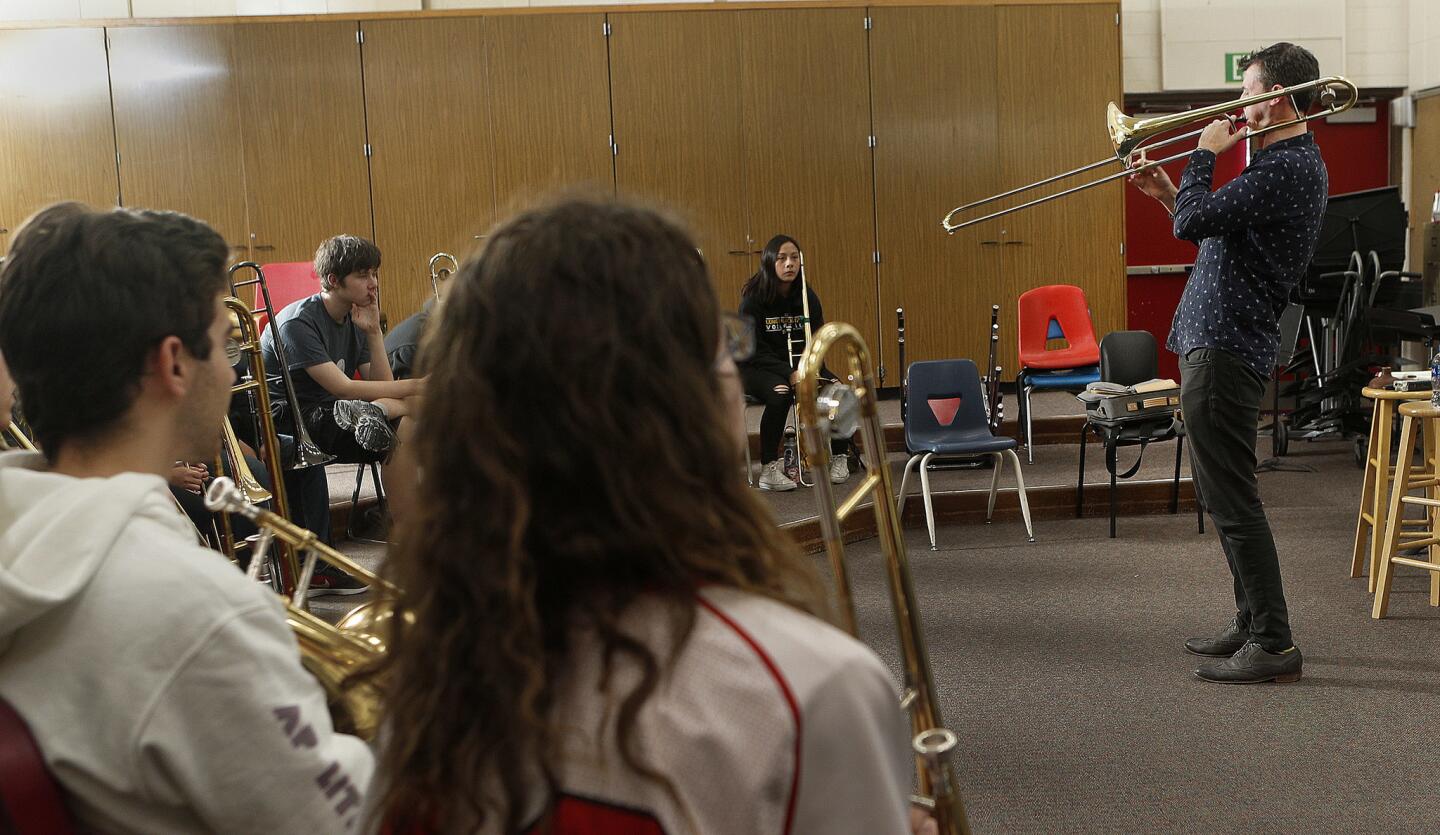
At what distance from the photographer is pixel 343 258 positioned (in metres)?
4.13

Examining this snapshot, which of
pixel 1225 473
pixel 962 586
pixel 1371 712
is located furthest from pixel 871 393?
pixel 962 586

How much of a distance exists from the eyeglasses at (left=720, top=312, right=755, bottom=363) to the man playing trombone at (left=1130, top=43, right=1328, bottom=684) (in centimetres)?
235

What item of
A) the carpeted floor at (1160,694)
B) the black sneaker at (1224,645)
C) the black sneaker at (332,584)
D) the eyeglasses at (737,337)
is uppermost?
the eyeglasses at (737,337)

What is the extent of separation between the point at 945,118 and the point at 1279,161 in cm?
525

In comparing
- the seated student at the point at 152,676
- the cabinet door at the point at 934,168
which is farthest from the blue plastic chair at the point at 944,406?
the seated student at the point at 152,676

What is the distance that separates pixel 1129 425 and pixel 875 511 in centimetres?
423

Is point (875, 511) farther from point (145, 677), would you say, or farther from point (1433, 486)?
point (1433, 486)

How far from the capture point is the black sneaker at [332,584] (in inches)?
170

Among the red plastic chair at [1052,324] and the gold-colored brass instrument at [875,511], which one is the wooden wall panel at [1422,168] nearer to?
the red plastic chair at [1052,324]

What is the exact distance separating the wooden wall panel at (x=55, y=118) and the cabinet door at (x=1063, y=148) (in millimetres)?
5643

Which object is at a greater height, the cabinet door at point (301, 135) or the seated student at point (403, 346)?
the cabinet door at point (301, 135)

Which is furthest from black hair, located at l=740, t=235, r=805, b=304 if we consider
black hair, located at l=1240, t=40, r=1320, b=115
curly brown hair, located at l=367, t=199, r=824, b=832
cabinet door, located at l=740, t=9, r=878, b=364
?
curly brown hair, located at l=367, t=199, r=824, b=832

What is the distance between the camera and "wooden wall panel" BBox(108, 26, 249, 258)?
757 cm

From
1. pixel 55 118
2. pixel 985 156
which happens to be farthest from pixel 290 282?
pixel 985 156
